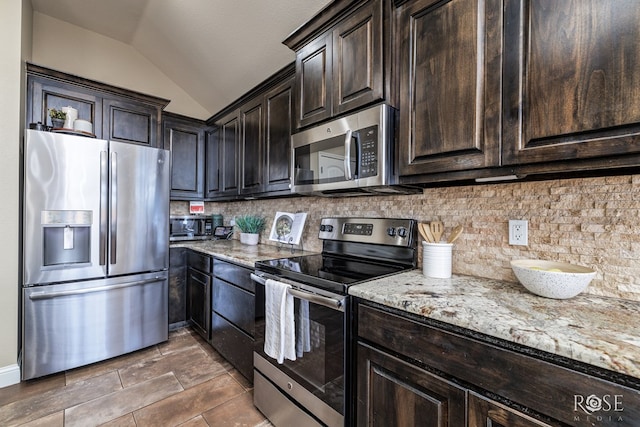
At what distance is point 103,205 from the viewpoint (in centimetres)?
219

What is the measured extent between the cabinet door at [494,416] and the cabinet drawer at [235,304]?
1.32m

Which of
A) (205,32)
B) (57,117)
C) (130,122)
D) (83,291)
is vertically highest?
(205,32)

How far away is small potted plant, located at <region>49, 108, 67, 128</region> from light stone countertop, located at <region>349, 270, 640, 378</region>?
2727 mm

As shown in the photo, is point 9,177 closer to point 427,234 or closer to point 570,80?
point 427,234

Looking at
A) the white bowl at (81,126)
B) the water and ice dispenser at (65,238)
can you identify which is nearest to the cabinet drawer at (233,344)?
the water and ice dispenser at (65,238)

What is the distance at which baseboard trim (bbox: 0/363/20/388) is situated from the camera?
1921 millimetres

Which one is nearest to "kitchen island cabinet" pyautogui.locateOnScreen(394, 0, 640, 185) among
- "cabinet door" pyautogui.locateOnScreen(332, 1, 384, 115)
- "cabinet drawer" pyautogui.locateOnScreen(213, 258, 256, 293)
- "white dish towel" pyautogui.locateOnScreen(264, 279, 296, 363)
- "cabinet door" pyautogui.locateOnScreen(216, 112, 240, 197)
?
"cabinet door" pyautogui.locateOnScreen(332, 1, 384, 115)

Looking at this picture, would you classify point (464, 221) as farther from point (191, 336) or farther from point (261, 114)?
point (191, 336)

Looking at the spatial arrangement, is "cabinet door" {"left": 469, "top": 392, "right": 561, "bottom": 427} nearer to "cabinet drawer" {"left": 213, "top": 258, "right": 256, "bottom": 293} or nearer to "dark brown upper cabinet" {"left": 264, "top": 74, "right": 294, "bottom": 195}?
"cabinet drawer" {"left": 213, "top": 258, "right": 256, "bottom": 293}

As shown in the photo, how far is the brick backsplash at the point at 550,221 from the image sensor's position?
3.33 ft

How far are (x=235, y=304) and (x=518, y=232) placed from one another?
5.83 ft

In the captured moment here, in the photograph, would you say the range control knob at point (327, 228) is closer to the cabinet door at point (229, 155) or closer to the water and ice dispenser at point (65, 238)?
the cabinet door at point (229, 155)

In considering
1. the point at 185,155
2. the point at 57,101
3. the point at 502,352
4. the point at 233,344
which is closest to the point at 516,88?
the point at 502,352

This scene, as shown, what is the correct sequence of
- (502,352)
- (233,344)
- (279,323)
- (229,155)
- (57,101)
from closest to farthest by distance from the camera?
1. (502,352)
2. (279,323)
3. (233,344)
4. (57,101)
5. (229,155)
